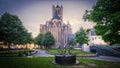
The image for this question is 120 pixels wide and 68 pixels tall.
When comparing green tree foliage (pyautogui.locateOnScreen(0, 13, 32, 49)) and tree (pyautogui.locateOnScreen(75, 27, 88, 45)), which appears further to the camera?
tree (pyautogui.locateOnScreen(75, 27, 88, 45))

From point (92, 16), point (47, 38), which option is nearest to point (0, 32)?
point (92, 16)

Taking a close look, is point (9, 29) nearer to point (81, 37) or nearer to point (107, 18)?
point (81, 37)

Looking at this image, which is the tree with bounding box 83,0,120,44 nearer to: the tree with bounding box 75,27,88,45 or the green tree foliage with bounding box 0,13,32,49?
the green tree foliage with bounding box 0,13,32,49

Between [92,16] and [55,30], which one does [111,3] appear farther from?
[55,30]

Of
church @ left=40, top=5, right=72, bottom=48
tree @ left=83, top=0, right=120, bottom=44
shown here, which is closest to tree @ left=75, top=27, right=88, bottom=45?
church @ left=40, top=5, right=72, bottom=48

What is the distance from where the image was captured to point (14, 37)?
2372cm

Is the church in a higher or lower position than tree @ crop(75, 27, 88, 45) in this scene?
higher

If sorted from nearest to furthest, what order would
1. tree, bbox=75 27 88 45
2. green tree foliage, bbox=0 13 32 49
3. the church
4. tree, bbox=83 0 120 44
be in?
1. tree, bbox=83 0 120 44
2. green tree foliage, bbox=0 13 32 49
3. tree, bbox=75 27 88 45
4. the church

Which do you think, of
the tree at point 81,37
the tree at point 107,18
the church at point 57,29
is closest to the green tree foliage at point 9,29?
the tree at point 81,37

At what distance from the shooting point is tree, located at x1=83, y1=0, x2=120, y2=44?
26.1 ft

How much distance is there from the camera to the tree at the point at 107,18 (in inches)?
313

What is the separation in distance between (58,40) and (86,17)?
150ft

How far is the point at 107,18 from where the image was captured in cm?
847

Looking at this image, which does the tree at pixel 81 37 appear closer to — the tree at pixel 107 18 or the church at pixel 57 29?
the church at pixel 57 29
